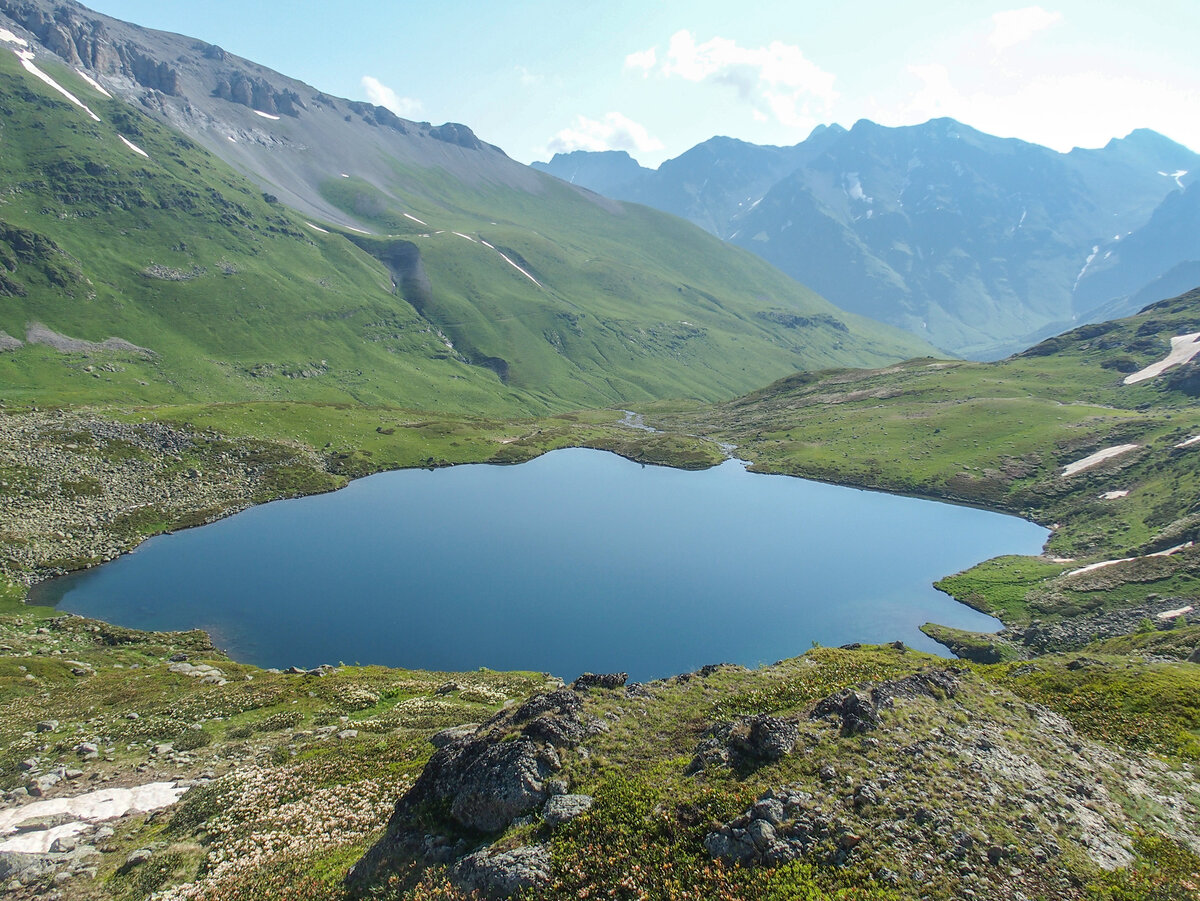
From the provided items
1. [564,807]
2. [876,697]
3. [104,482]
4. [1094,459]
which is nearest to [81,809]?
[564,807]

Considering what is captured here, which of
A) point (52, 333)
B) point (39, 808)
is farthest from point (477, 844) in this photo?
point (52, 333)

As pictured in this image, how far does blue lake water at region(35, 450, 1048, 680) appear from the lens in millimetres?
60031

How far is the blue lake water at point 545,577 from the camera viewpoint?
6003cm

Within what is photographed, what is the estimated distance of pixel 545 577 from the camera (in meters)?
75.9

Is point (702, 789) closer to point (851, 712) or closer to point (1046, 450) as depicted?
point (851, 712)

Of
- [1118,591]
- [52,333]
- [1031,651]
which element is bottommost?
[1031,651]

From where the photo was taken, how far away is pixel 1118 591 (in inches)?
2579

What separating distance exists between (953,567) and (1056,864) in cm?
7658

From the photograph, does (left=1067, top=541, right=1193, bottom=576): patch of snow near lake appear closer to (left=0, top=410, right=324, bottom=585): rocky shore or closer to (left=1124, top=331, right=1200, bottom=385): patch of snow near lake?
(left=0, top=410, right=324, bottom=585): rocky shore

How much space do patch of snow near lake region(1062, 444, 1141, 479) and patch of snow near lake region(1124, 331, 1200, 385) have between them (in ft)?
214

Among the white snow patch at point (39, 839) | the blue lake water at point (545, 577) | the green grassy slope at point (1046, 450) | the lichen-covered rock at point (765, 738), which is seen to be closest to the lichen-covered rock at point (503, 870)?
the lichen-covered rock at point (765, 738)

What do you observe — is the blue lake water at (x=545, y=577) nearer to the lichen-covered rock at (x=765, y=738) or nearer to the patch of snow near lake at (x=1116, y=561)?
the patch of snow near lake at (x=1116, y=561)

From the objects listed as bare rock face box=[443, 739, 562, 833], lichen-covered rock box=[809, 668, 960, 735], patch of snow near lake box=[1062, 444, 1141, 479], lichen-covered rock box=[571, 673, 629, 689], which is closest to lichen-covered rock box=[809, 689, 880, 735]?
lichen-covered rock box=[809, 668, 960, 735]

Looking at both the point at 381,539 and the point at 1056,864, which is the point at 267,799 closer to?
the point at 1056,864
